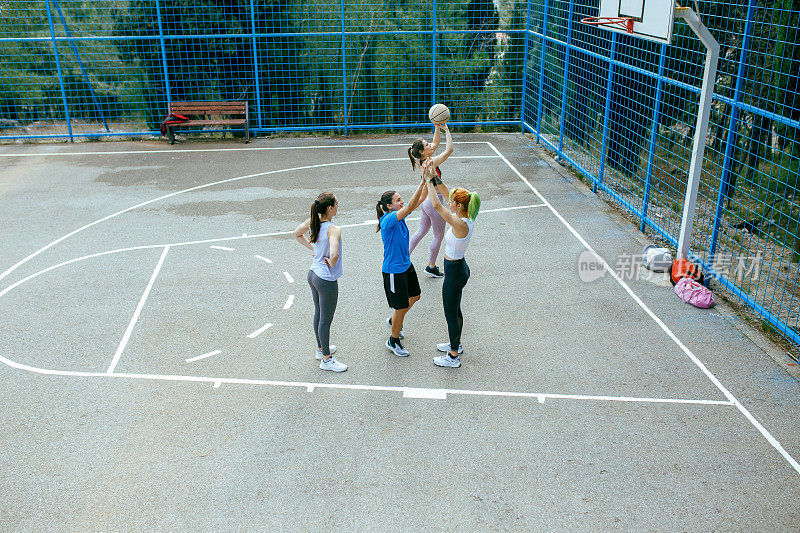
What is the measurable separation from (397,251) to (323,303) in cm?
83

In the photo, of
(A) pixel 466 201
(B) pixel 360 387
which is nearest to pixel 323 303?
(B) pixel 360 387

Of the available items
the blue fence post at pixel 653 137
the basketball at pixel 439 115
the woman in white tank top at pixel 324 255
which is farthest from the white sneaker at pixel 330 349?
the blue fence post at pixel 653 137

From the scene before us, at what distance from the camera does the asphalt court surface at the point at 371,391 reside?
16.4 ft

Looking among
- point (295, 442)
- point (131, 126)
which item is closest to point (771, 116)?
point (295, 442)

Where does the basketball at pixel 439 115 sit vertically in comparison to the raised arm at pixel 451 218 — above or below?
above

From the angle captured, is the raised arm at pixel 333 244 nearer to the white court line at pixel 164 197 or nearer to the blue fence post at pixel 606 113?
the white court line at pixel 164 197

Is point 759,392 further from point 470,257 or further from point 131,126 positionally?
point 131,126

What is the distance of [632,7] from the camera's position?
28.4 ft

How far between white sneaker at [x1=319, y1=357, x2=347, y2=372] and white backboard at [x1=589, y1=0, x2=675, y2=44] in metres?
5.09

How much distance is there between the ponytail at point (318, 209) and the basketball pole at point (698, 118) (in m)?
4.19

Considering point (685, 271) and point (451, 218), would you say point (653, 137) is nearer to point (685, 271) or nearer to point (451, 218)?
point (685, 271)

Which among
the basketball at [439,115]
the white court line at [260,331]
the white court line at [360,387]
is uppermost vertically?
the basketball at [439,115]

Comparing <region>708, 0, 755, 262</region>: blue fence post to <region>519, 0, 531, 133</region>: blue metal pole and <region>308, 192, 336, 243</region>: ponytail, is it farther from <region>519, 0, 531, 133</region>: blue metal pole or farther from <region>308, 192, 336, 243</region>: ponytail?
<region>519, 0, 531, 133</region>: blue metal pole

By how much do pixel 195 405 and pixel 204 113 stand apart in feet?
34.6
